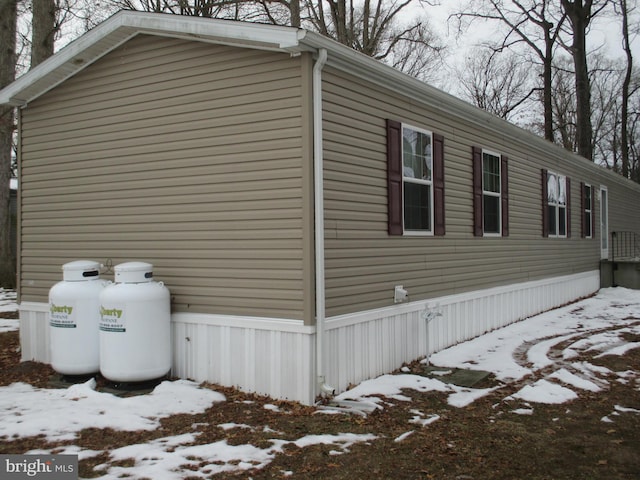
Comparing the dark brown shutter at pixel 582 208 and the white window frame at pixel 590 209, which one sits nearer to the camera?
the dark brown shutter at pixel 582 208

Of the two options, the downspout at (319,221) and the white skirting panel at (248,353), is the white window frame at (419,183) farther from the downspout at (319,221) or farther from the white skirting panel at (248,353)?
the white skirting panel at (248,353)

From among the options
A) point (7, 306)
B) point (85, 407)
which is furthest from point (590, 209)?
point (7, 306)

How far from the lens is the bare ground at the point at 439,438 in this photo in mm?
3953

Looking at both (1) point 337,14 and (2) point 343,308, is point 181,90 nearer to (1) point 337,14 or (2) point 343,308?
(2) point 343,308

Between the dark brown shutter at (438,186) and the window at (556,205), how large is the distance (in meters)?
4.59

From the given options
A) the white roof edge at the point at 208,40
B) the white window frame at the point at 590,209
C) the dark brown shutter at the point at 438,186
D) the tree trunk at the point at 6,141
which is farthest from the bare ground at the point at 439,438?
the white window frame at the point at 590,209

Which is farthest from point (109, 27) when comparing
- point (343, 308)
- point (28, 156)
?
point (343, 308)

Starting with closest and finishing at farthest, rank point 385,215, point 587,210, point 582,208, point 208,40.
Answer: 1. point 208,40
2. point 385,215
3. point 582,208
4. point 587,210

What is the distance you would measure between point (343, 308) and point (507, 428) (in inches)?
74.0

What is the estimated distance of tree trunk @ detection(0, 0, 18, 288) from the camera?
1209 centimetres

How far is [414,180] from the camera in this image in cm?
725

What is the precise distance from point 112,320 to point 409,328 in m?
3.37

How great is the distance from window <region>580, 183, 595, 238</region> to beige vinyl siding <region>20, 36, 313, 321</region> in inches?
424

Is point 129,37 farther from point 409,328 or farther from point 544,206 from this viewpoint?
point 544,206
